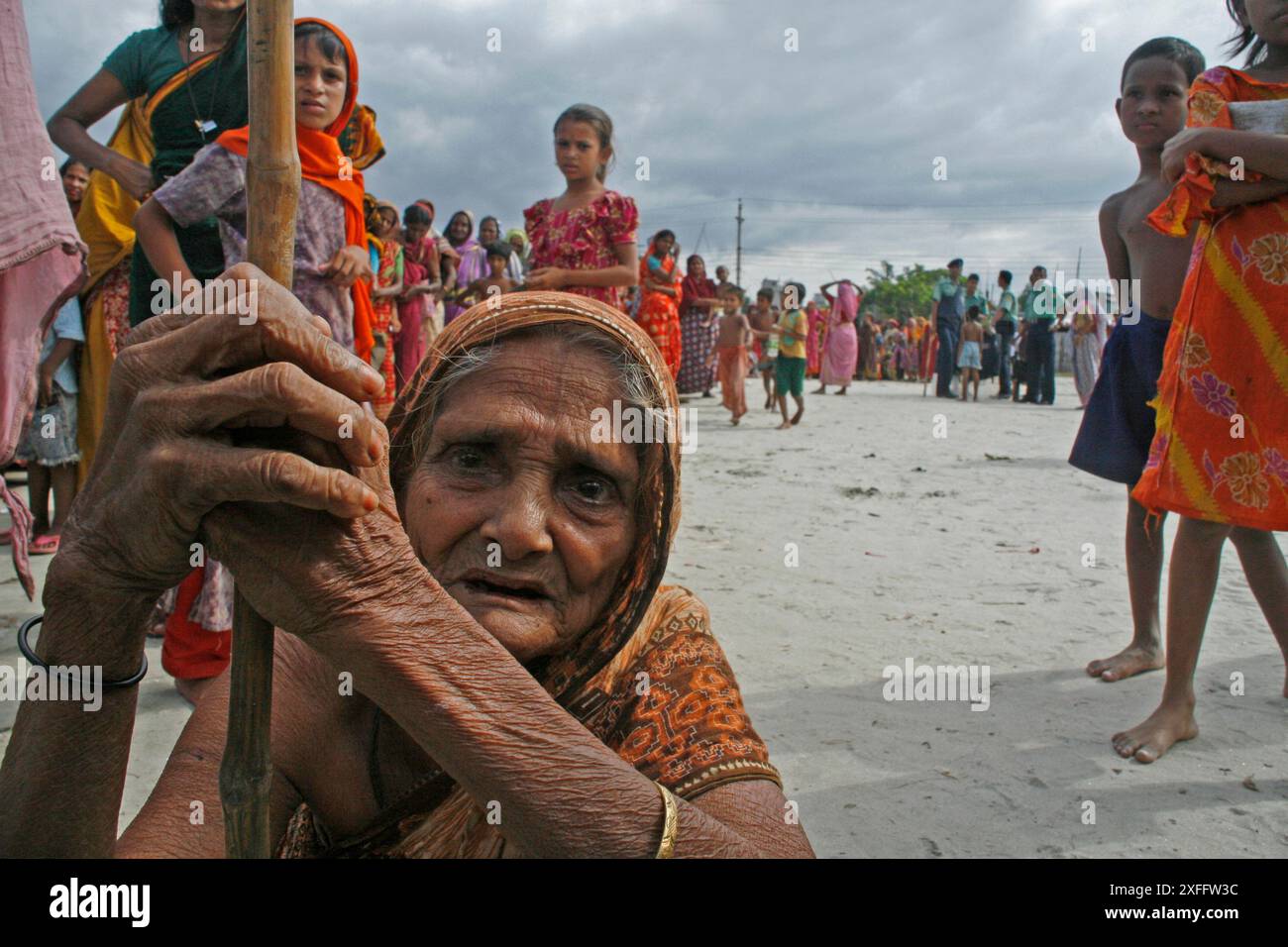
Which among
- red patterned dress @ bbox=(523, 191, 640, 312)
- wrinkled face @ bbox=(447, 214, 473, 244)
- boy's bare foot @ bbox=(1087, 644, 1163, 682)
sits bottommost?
boy's bare foot @ bbox=(1087, 644, 1163, 682)

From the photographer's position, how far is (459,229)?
36.7 ft

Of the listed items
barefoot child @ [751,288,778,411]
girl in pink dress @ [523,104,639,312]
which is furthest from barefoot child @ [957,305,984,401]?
girl in pink dress @ [523,104,639,312]

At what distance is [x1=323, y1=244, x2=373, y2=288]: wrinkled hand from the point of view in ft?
10.9

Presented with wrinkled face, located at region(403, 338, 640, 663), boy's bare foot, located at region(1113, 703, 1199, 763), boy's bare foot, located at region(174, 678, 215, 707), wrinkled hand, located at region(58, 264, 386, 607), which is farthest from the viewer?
boy's bare foot, located at region(174, 678, 215, 707)

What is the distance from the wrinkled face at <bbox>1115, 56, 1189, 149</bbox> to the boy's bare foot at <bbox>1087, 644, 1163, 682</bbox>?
2079 mm

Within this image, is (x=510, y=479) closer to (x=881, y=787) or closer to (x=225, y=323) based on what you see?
(x=225, y=323)

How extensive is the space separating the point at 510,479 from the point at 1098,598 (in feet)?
14.0

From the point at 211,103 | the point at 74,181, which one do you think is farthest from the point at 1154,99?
the point at 74,181

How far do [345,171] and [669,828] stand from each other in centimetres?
288

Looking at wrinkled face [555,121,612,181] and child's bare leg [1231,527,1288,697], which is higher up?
wrinkled face [555,121,612,181]

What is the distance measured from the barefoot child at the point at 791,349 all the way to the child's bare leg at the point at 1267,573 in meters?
9.29

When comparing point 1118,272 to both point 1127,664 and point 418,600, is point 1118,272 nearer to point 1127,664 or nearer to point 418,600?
point 1127,664

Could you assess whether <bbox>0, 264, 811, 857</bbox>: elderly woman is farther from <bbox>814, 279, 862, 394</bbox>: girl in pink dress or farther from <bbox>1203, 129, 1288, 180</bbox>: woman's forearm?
<bbox>814, 279, 862, 394</bbox>: girl in pink dress

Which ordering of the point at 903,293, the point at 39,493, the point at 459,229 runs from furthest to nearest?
1. the point at 903,293
2. the point at 459,229
3. the point at 39,493
